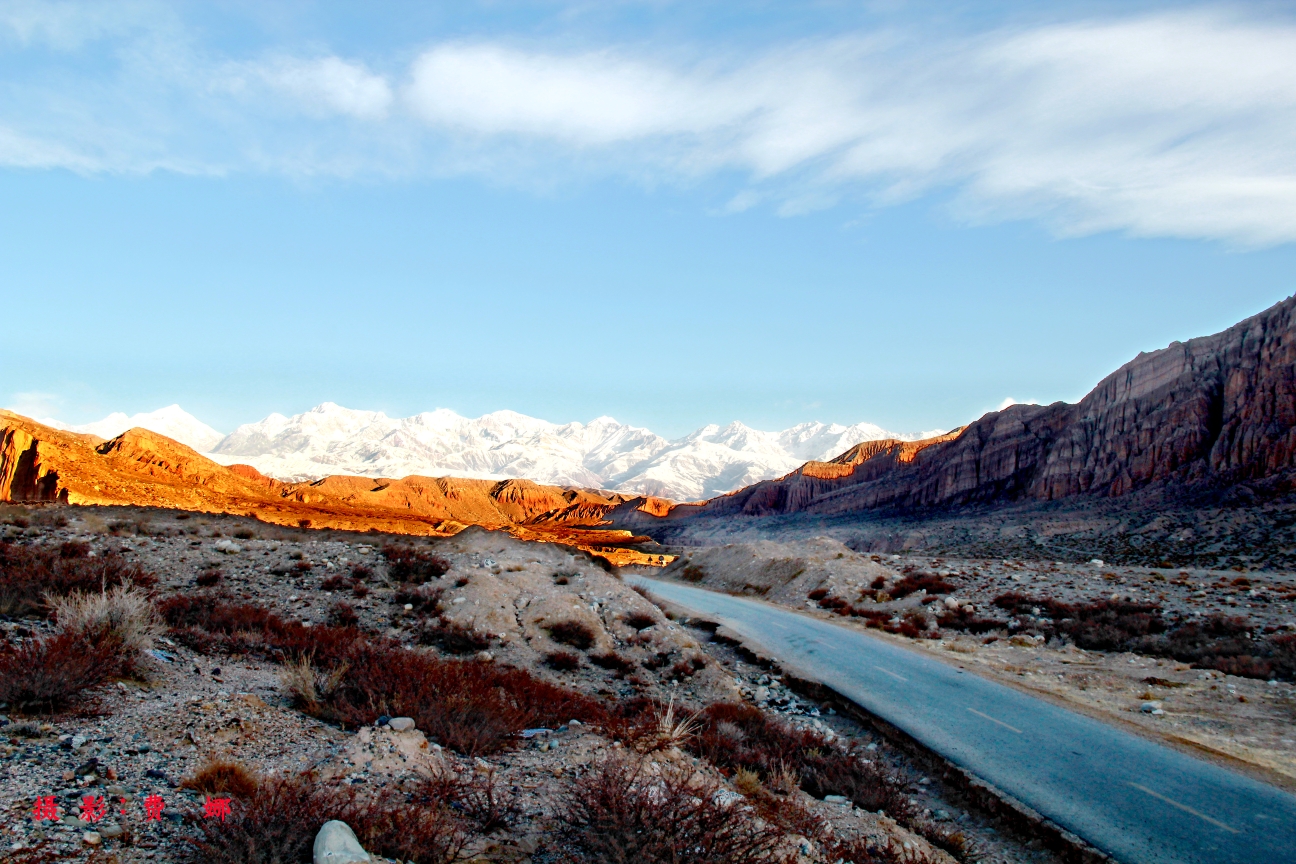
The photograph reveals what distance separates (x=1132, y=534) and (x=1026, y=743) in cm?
5413

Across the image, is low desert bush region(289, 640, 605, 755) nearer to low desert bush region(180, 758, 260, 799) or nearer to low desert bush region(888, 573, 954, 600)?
low desert bush region(180, 758, 260, 799)

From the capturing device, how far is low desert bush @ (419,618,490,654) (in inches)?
623

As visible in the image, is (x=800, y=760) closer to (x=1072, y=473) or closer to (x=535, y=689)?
(x=535, y=689)

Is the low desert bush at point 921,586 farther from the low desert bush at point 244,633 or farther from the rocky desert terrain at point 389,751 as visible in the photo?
the low desert bush at point 244,633

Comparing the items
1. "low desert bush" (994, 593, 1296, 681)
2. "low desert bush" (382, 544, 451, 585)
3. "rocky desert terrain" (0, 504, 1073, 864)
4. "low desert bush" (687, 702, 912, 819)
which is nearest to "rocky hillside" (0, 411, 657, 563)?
"low desert bush" (382, 544, 451, 585)

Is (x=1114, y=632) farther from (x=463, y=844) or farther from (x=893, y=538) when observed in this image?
(x=893, y=538)

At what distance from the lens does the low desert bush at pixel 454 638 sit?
15836 millimetres

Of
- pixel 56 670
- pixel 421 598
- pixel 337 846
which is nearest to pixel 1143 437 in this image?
pixel 421 598

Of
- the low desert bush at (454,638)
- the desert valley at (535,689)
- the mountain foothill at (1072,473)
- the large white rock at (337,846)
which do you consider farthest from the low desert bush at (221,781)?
the mountain foothill at (1072,473)

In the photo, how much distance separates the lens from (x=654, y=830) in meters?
5.54

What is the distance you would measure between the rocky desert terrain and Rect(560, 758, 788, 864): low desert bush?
26 millimetres

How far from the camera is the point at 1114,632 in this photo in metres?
21.4

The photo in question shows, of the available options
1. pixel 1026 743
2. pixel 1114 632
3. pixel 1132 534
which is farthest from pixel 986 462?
pixel 1026 743

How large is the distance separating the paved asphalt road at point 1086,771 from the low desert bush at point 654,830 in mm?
5632
